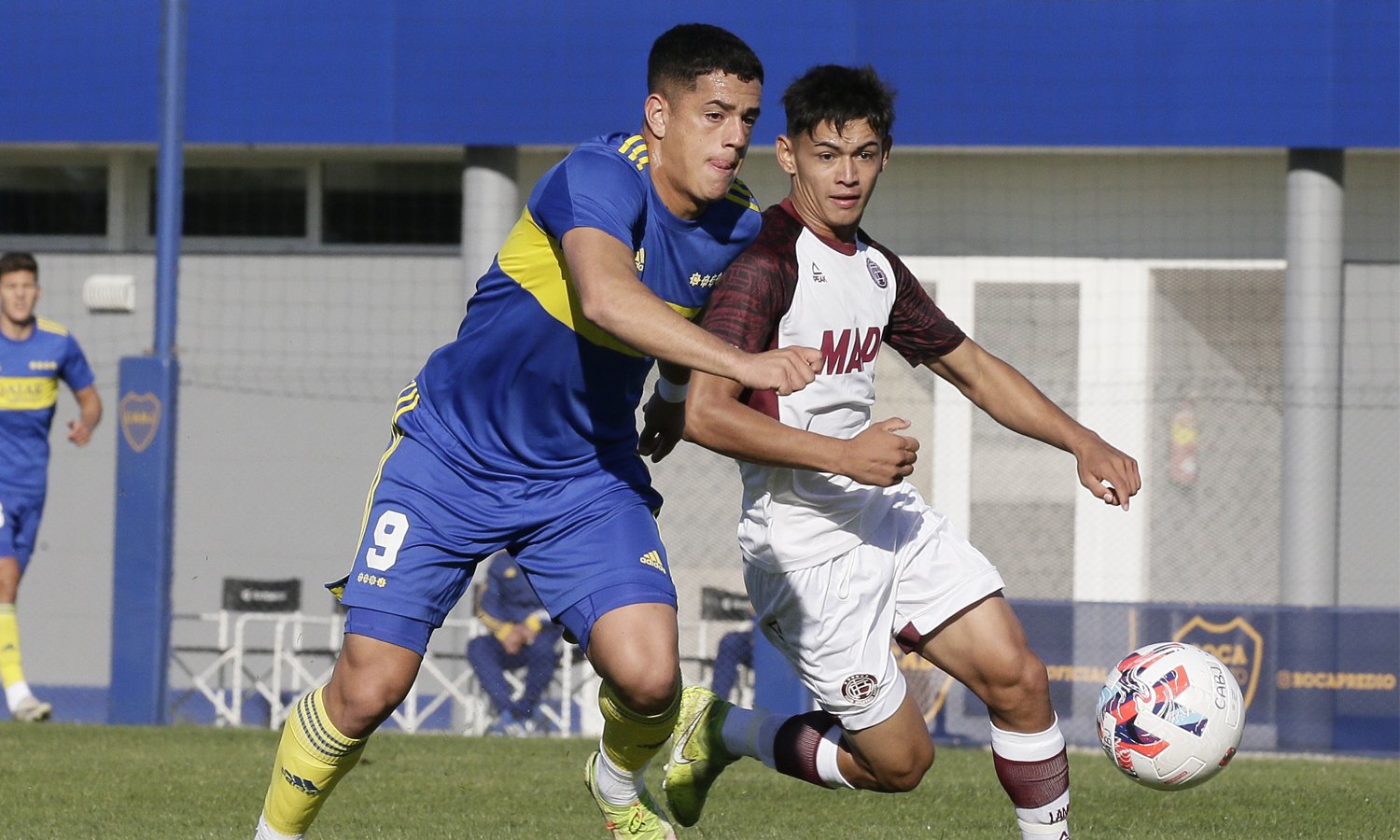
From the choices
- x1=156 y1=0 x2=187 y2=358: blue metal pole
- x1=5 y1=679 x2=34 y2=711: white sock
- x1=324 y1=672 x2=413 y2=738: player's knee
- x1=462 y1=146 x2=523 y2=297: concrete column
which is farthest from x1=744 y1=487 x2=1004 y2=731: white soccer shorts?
x1=462 y1=146 x2=523 y2=297: concrete column

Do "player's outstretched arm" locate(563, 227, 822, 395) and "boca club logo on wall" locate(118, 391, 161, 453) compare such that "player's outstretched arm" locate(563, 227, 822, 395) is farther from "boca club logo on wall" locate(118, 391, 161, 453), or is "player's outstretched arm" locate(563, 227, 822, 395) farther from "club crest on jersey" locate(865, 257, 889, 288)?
"boca club logo on wall" locate(118, 391, 161, 453)

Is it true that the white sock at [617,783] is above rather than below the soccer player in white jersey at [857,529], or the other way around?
below

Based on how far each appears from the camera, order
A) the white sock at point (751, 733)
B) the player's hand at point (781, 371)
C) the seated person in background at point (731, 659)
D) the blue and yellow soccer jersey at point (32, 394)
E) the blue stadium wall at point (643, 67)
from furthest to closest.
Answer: the blue stadium wall at point (643, 67) < the seated person in background at point (731, 659) < the blue and yellow soccer jersey at point (32, 394) < the white sock at point (751, 733) < the player's hand at point (781, 371)

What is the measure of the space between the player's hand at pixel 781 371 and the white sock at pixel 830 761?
206 centimetres

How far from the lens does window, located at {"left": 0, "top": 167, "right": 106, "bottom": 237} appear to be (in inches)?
621

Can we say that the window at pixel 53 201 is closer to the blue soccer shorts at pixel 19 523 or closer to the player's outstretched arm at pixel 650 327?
the blue soccer shorts at pixel 19 523

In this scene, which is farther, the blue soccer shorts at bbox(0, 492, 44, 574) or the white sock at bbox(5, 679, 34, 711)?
the white sock at bbox(5, 679, 34, 711)

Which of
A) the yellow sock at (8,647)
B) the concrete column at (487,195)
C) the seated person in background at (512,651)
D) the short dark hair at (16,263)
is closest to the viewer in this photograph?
the yellow sock at (8,647)

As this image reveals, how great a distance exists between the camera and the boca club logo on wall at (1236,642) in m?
10.8

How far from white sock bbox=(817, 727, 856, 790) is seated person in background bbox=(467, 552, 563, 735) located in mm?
6095

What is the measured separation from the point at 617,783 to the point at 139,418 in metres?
7.23

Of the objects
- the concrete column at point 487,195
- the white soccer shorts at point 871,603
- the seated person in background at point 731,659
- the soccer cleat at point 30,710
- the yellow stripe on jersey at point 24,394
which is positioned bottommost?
the soccer cleat at point 30,710

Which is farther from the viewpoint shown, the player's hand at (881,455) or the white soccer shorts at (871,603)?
the white soccer shorts at (871,603)

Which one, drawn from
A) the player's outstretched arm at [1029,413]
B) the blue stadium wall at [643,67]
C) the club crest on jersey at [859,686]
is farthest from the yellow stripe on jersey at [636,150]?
the blue stadium wall at [643,67]
